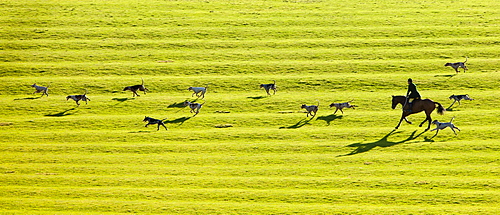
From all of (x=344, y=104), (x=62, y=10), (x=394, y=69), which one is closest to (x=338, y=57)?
(x=394, y=69)

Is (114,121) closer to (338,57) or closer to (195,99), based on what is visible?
(195,99)

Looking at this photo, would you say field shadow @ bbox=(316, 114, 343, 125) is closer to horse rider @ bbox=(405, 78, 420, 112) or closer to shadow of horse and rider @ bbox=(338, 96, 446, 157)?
shadow of horse and rider @ bbox=(338, 96, 446, 157)

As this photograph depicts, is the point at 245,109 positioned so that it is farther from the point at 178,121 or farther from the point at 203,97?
the point at 178,121

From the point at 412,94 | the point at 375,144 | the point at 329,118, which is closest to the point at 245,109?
the point at 329,118

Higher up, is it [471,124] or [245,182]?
[471,124]

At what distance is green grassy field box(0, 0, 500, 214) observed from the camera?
27359 mm

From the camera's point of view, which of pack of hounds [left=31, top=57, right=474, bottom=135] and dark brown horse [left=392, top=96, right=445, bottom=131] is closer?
dark brown horse [left=392, top=96, right=445, bottom=131]

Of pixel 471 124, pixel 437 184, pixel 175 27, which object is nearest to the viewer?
pixel 437 184

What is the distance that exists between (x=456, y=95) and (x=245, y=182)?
56.2 feet

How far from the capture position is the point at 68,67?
45719mm

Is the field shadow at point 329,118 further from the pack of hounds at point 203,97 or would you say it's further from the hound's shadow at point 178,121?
the hound's shadow at point 178,121

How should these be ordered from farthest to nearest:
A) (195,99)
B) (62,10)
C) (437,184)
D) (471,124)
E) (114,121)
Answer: (62,10)
(195,99)
(114,121)
(471,124)
(437,184)

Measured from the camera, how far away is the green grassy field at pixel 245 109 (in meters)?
27.4

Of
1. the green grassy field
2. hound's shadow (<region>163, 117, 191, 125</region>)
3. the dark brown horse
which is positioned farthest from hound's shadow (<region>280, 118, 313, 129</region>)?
hound's shadow (<region>163, 117, 191, 125</region>)
